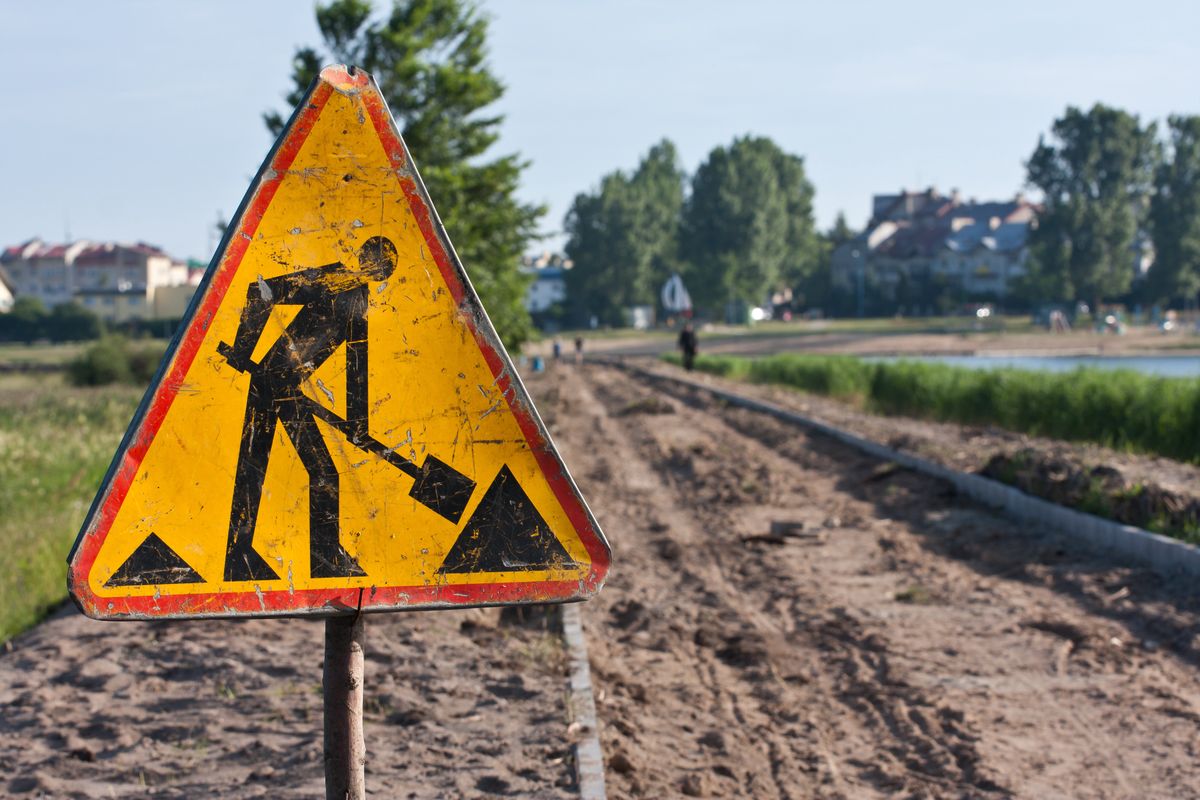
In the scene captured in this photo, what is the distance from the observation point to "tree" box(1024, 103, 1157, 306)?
3238 inches

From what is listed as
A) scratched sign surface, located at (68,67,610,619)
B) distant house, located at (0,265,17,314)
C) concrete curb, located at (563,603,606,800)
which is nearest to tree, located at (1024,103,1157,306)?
distant house, located at (0,265,17,314)

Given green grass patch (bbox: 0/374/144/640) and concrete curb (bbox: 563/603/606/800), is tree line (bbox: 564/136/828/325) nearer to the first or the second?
green grass patch (bbox: 0/374/144/640)

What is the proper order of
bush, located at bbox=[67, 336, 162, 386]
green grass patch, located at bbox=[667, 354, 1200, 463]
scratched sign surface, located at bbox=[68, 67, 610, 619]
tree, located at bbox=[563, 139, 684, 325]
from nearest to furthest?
scratched sign surface, located at bbox=[68, 67, 610, 619], green grass patch, located at bbox=[667, 354, 1200, 463], bush, located at bbox=[67, 336, 162, 386], tree, located at bbox=[563, 139, 684, 325]

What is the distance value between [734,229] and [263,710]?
9256 centimetres

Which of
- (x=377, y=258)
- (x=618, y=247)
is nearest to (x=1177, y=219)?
(x=618, y=247)

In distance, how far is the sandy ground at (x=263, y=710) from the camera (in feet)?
16.9

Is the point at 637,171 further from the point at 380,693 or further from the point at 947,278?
the point at 380,693

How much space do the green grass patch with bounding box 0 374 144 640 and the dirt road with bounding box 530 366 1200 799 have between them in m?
4.04

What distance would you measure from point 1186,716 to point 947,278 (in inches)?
3831

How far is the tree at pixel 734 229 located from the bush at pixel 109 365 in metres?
58.5

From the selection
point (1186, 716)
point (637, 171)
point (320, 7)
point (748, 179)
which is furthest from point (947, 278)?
point (1186, 716)

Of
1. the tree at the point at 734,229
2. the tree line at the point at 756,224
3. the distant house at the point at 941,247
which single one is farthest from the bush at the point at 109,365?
the distant house at the point at 941,247

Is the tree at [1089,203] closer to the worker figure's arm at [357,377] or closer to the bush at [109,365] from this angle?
the bush at [109,365]

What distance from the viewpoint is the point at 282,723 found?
5898mm
